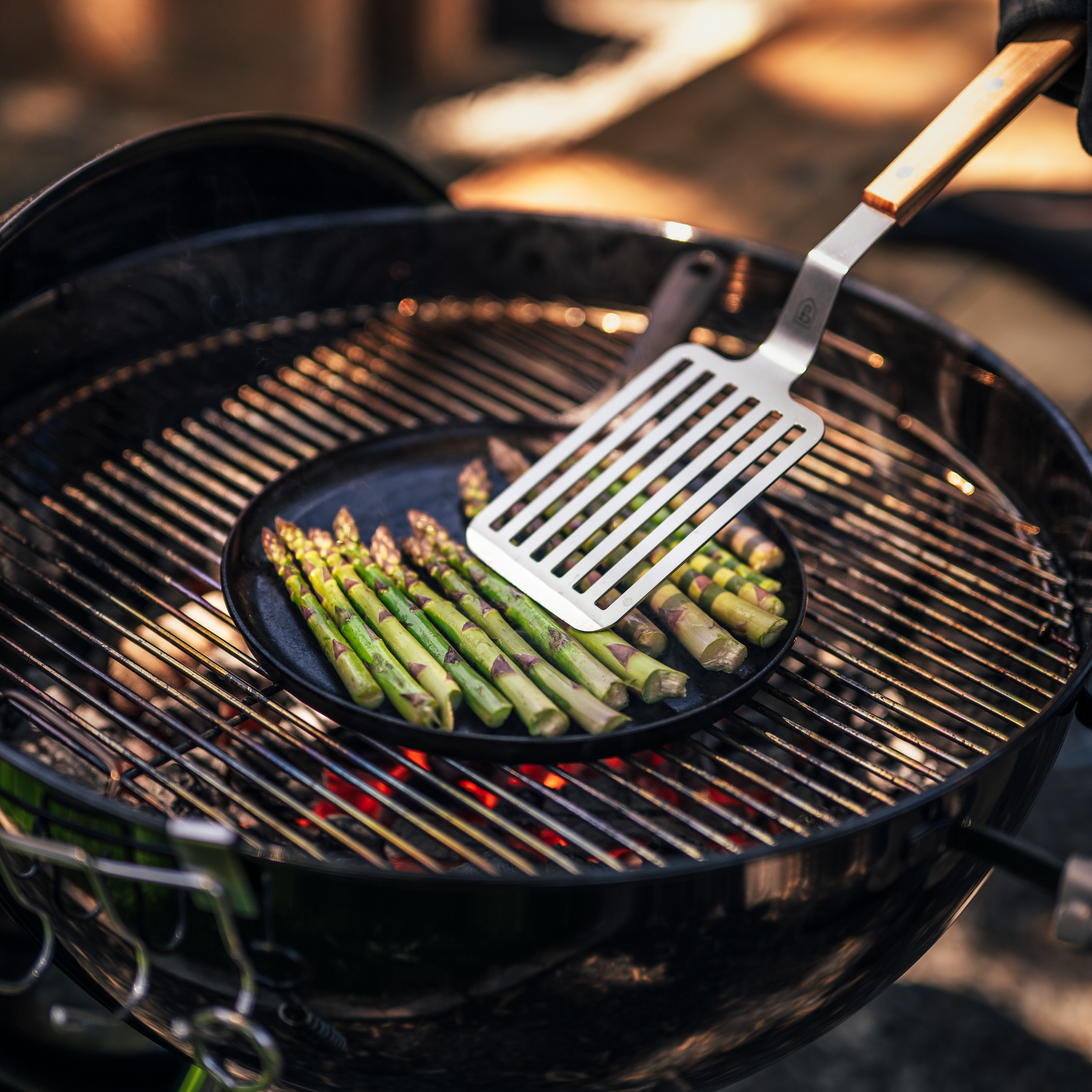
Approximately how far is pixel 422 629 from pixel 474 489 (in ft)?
1.21

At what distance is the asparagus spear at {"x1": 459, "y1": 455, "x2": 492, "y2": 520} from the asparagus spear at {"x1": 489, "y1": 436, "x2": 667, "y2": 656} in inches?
1.7

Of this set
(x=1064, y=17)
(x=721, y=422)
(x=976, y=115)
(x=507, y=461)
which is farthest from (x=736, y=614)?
(x=1064, y=17)

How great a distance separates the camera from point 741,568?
Answer: 1.95 meters

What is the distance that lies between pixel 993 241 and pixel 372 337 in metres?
2.02

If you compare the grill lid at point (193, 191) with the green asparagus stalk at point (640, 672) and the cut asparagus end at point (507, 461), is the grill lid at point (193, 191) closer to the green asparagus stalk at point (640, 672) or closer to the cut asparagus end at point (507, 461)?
the cut asparagus end at point (507, 461)

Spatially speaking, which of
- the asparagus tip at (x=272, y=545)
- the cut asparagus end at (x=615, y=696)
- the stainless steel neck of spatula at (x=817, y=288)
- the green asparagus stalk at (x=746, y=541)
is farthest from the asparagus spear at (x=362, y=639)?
the stainless steel neck of spatula at (x=817, y=288)

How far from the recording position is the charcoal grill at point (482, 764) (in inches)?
53.1

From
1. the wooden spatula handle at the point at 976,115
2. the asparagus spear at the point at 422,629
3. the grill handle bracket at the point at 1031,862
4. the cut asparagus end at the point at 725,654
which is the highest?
the wooden spatula handle at the point at 976,115

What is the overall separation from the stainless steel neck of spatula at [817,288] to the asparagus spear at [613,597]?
48 cm

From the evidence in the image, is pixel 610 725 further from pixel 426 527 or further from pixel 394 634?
pixel 426 527

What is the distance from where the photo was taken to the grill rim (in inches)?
49.7

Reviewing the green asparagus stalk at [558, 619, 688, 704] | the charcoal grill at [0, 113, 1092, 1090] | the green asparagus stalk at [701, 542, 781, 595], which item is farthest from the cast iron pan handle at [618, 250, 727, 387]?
the green asparagus stalk at [558, 619, 688, 704]

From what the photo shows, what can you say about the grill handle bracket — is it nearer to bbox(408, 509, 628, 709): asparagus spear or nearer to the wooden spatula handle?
bbox(408, 509, 628, 709): asparagus spear

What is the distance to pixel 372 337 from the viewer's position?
2.63m
